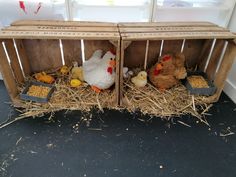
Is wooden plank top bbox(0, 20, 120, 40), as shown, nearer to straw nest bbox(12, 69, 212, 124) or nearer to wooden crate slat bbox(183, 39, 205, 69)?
straw nest bbox(12, 69, 212, 124)

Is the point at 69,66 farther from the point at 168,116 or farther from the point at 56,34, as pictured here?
the point at 168,116

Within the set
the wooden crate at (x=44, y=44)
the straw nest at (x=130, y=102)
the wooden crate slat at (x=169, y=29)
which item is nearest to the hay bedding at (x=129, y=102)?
the straw nest at (x=130, y=102)

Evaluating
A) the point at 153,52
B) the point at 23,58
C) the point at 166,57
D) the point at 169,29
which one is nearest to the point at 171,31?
the point at 169,29

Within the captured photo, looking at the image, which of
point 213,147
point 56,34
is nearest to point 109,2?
point 56,34

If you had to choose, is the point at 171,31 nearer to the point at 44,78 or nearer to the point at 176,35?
the point at 176,35

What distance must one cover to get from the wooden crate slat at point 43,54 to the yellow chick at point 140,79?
0.67m

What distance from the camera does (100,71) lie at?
1.52 metres

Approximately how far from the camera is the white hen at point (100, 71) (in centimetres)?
151

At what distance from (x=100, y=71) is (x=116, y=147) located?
0.57 m

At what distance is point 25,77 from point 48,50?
0.30 m

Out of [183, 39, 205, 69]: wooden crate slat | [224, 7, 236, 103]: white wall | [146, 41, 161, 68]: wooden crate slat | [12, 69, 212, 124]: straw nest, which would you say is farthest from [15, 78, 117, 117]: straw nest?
[224, 7, 236, 103]: white wall

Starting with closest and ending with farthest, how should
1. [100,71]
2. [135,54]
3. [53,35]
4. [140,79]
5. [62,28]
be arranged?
[53,35] < [62,28] < [100,71] < [140,79] < [135,54]

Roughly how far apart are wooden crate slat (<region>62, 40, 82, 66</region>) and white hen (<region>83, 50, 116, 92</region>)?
152 mm

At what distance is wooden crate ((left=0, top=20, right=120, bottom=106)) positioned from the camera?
4.18 feet
